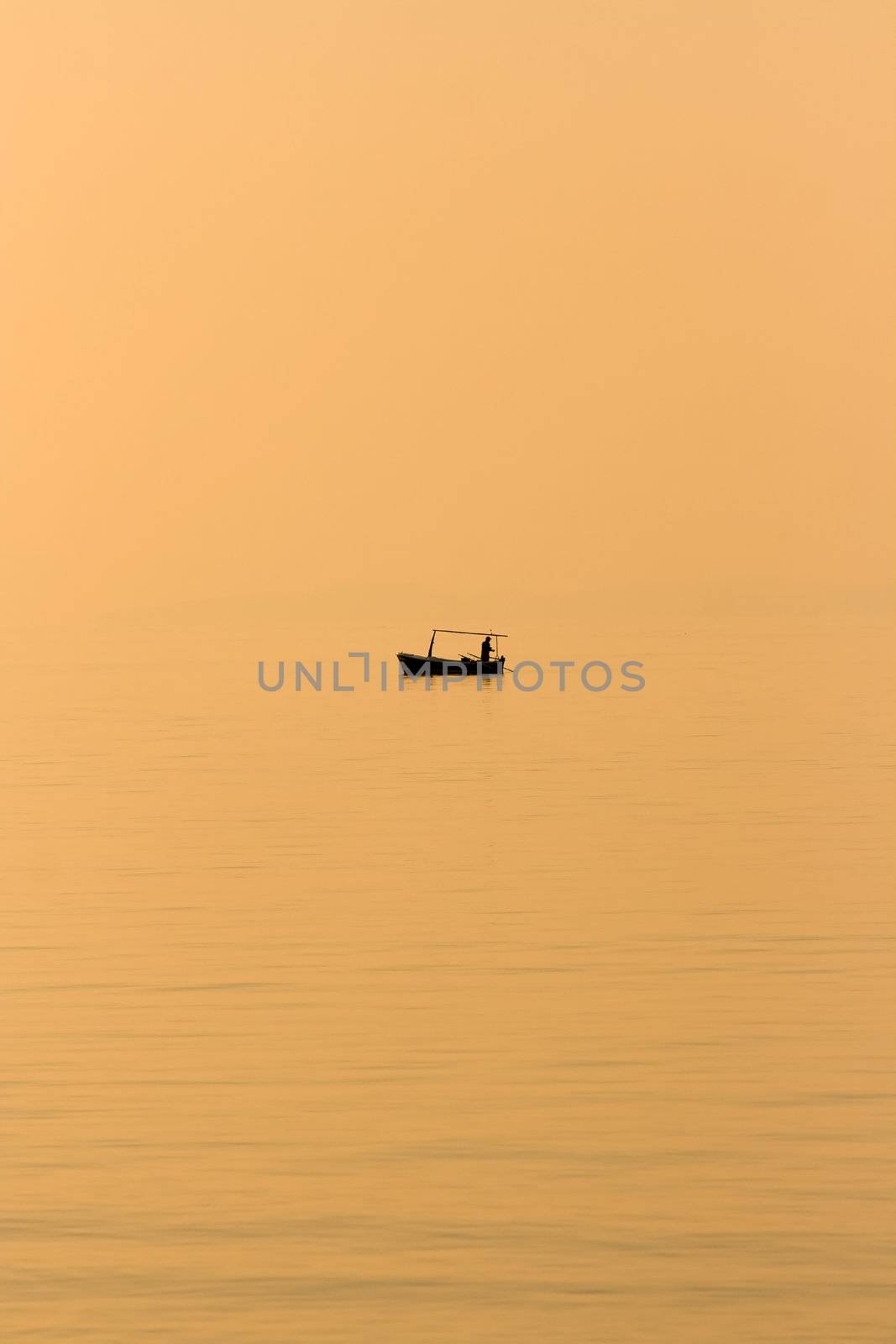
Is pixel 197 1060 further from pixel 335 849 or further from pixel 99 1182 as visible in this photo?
pixel 335 849

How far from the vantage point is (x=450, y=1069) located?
2147 centimetres

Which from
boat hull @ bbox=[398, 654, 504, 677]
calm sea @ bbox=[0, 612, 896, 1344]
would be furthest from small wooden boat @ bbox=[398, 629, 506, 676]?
calm sea @ bbox=[0, 612, 896, 1344]

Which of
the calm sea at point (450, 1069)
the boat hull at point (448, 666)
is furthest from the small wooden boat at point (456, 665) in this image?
the calm sea at point (450, 1069)

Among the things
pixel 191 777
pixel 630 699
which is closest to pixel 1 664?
pixel 630 699

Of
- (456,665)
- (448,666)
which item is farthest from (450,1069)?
(448,666)

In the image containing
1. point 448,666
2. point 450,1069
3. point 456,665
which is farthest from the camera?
point 448,666

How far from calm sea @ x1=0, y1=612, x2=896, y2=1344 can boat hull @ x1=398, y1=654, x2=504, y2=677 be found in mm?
59578

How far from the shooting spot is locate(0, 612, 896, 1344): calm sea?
15.2 m

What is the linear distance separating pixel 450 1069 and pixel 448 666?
3605 inches

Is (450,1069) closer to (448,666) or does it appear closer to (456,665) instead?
(456,665)

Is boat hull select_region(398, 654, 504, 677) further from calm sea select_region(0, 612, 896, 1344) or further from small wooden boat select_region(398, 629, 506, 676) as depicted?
calm sea select_region(0, 612, 896, 1344)

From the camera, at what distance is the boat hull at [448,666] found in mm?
110125

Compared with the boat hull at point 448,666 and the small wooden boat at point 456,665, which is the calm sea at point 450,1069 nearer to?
the small wooden boat at point 456,665

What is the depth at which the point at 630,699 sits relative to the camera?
9269 cm
